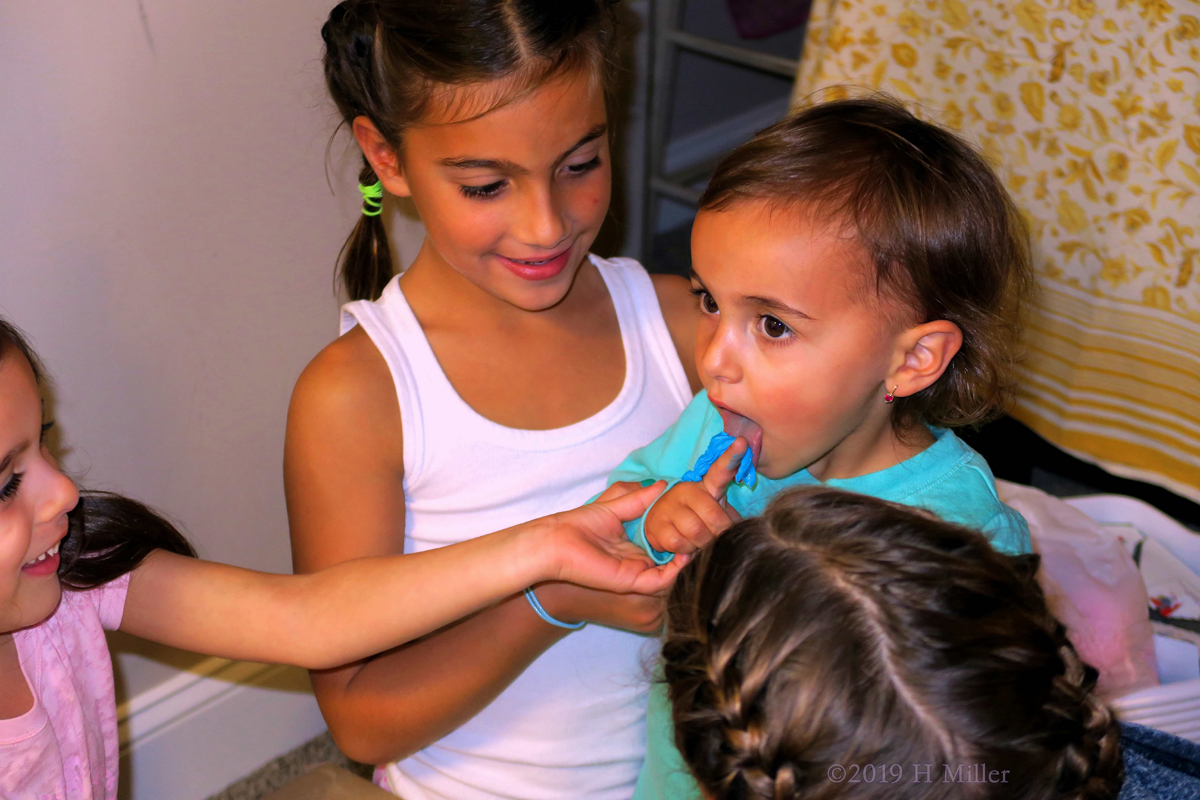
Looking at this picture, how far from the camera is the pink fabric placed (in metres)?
0.80

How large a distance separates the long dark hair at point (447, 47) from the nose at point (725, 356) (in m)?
0.28

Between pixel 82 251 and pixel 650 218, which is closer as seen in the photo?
pixel 82 251

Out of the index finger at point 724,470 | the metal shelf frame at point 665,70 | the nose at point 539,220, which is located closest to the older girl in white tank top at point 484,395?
the nose at point 539,220

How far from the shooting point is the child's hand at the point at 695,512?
778 millimetres

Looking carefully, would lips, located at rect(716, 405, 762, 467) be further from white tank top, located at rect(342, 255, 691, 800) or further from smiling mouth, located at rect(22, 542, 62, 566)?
smiling mouth, located at rect(22, 542, 62, 566)

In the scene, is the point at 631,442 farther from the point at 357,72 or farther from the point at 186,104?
the point at 186,104

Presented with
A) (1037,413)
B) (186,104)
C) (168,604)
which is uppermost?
(186,104)

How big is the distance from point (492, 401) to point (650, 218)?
138cm

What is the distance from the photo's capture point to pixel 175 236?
121cm

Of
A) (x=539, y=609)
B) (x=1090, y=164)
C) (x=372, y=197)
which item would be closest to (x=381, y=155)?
(x=372, y=197)

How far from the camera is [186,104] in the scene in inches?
45.9

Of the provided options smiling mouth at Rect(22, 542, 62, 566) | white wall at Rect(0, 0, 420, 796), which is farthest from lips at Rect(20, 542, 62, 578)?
white wall at Rect(0, 0, 420, 796)

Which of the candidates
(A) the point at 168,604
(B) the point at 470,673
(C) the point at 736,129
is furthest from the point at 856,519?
(C) the point at 736,129

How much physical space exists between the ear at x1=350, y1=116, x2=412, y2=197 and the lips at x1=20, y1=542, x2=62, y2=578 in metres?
0.45
